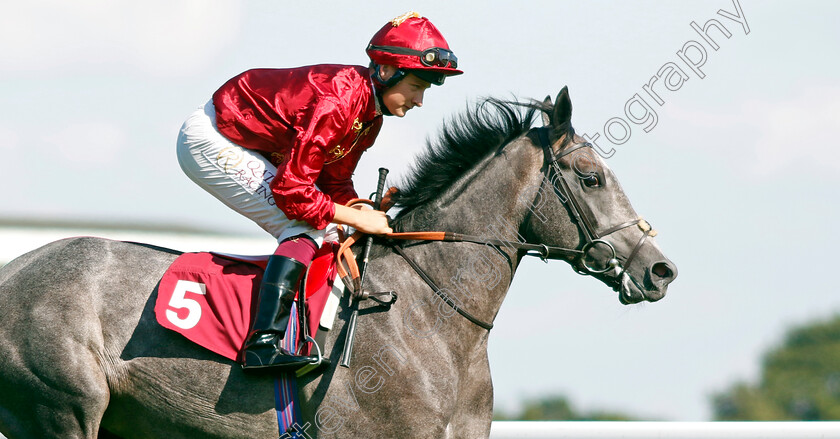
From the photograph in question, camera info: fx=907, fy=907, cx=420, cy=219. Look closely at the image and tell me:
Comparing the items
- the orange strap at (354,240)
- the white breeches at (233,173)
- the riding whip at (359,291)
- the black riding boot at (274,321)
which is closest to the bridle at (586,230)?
the orange strap at (354,240)

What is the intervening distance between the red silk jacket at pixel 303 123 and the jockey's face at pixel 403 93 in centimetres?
7

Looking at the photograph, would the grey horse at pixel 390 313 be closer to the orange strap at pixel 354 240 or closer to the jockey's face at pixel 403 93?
the orange strap at pixel 354 240

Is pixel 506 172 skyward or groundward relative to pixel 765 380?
skyward

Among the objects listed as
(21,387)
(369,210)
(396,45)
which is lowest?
(21,387)

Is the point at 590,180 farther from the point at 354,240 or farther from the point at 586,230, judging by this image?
the point at 354,240

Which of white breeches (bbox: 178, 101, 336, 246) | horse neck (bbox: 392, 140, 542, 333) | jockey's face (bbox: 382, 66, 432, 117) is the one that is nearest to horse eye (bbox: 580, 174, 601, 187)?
horse neck (bbox: 392, 140, 542, 333)

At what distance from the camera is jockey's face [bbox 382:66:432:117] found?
3.96 meters

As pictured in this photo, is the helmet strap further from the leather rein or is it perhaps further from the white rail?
the white rail

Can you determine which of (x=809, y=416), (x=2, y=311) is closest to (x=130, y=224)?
(x=2, y=311)

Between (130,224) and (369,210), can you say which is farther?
(130,224)

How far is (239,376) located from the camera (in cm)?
367

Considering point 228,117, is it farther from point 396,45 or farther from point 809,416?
point 809,416

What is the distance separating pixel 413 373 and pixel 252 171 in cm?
114

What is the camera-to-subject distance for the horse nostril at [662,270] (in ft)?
12.7
